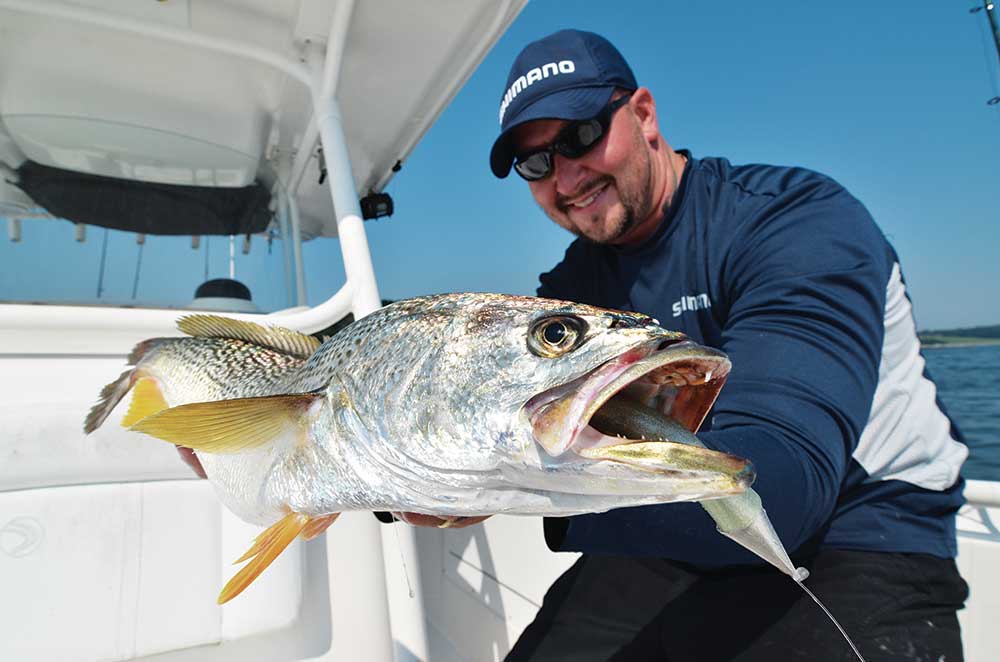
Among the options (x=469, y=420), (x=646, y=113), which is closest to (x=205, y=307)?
(x=646, y=113)

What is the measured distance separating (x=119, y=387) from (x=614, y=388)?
7.79 ft

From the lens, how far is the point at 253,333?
2197 millimetres

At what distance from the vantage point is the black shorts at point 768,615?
5.52 feet

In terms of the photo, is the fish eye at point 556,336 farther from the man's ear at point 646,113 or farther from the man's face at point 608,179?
the man's ear at point 646,113

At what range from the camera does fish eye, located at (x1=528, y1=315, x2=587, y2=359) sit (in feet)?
3.31

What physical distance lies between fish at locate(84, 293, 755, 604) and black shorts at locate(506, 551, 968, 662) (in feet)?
3.85

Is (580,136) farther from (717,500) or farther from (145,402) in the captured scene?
(145,402)

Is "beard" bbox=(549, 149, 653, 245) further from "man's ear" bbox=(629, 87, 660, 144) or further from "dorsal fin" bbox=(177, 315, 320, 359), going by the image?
"dorsal fin" bbox=(177, 315, 320, 359)

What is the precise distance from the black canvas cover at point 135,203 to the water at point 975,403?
14.0 ft

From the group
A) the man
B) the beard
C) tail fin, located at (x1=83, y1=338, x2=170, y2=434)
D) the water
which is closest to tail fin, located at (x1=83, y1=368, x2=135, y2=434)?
tail fin, located at (x1=83, y1=338, x2=170, y2=434)

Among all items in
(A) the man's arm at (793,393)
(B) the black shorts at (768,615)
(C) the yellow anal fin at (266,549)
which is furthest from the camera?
(B) the black shorts at (768,615)

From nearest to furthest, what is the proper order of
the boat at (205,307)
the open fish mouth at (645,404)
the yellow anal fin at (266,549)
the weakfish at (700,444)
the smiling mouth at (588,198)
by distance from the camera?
the open fish mouth at (645,404) → the weakfish at (700,444) → the yellow anal fin at (266,549) → the boat at (205,307) → the smiling mouth at (588,198)

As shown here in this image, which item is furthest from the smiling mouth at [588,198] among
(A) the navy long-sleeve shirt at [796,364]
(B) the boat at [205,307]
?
(B) the boat at [205,307]

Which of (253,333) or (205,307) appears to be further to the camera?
(205,307)
